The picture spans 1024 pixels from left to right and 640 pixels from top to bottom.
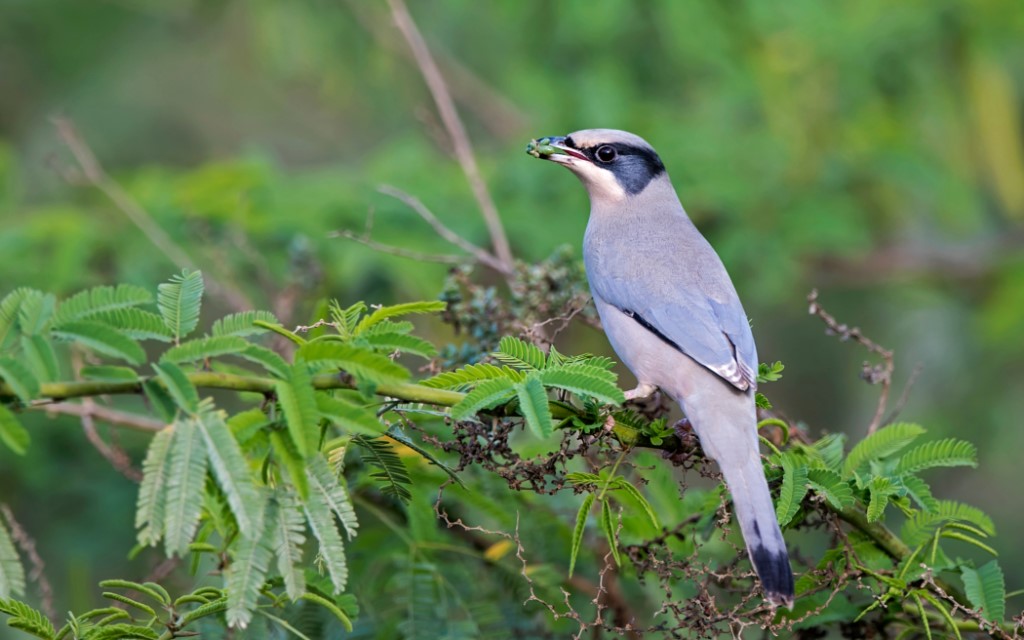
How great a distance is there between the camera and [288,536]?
110 inches

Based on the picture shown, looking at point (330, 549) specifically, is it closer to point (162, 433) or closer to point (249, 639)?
point (162, 433)

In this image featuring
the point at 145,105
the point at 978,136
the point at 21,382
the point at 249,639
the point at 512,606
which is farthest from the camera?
the point at 145,105

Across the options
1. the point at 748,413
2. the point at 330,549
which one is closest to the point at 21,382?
the point at 330,549

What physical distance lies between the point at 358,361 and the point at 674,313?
1.64m

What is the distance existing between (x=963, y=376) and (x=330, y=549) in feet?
30.4

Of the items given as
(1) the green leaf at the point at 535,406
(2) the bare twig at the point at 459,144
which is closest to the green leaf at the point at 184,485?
(1) the green leaf at the point at 535,406

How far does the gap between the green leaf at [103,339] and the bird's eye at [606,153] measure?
110 inches

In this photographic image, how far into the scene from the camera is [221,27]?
1488 centimetres

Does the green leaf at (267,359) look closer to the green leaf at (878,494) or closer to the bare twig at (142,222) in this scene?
the green leaf at (878,494)

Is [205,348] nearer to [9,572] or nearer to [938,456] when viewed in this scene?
[9,572]

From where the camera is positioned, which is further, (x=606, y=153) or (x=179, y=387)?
(x=606, y=153)

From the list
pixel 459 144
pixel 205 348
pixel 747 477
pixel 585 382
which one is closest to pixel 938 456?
pixel 747 477

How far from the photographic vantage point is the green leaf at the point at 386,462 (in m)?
3.19

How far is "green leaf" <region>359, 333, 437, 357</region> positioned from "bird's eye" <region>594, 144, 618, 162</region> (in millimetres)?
2242
